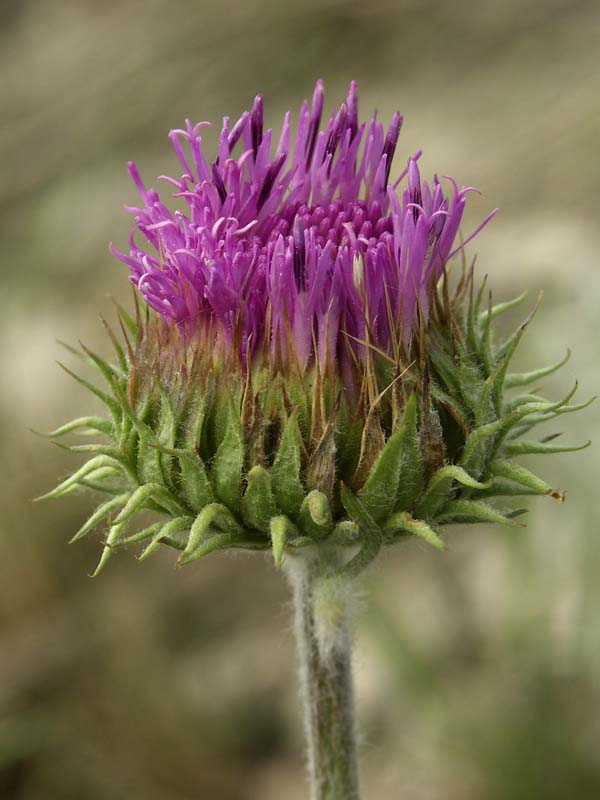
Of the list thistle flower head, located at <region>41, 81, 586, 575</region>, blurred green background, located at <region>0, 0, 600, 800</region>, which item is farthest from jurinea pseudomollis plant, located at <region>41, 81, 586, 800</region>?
blurred green background, located at <region>0, 0, 600, 800</region>

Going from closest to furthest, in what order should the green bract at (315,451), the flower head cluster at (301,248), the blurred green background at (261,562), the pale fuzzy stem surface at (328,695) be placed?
the green bract at (315,451) < the flower head cluster at (301,248) < the pale fuzzy stem surface at (328,695) < the blurred green background at (261,562)

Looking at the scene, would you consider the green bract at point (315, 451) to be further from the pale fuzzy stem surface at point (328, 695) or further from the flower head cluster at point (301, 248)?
the pale fuzzy stem surface at point (328, 695)

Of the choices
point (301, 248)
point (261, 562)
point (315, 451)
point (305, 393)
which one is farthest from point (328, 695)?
point (261, 562)

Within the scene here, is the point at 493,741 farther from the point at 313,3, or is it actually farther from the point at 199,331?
the point at 313,3

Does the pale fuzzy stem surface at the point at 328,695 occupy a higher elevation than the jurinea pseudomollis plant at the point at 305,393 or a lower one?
lower

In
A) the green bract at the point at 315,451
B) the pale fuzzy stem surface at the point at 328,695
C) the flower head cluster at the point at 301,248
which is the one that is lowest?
the pale fuzzy stem surface at the point at 328,695

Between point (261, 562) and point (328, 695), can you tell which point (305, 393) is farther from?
point (261, 562)

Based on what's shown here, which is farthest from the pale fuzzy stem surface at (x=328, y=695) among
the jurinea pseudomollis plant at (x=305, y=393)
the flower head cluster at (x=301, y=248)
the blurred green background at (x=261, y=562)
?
the flower head cluster at (x=301, y=248)
